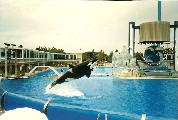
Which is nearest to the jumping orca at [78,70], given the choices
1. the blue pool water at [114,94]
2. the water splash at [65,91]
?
the blue pool water at [114,94]

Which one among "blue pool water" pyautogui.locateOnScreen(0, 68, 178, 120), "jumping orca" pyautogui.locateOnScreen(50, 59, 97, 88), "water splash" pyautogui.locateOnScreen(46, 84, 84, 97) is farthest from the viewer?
"water splash" pyautogui.locateOnScreen(46, 84, 84, 97)

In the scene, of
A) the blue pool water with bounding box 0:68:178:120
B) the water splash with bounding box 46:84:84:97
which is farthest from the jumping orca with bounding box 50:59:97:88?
the water splash with bounding box 46:84:84:97

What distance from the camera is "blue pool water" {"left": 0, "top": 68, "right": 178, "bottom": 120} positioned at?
→ 6303mm

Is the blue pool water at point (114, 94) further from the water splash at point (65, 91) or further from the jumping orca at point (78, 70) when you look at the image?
the jumping orca at point (78, 70)

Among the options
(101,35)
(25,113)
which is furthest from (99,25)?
(25,113)

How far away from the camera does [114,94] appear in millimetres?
8219

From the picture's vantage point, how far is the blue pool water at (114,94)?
6.30 meters

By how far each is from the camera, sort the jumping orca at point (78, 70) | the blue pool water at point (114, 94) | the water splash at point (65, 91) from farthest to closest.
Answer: the water splash at point (65, 91) → the blue pool water at point (114, 94) → the jumping orca at point (78, 70)

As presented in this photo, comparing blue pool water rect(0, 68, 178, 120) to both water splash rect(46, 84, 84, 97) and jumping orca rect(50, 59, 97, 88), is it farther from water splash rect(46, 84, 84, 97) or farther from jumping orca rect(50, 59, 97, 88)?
jumping orca rect(50, 59, 97, 88)

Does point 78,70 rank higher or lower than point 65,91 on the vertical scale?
higher

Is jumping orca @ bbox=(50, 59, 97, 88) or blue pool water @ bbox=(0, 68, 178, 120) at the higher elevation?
jumping orca @ bbox=(50, 59, 97, 88)

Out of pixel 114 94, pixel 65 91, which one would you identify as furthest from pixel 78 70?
pixel 65 91

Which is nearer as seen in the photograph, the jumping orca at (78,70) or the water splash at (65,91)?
the jumping orca at (78,70)

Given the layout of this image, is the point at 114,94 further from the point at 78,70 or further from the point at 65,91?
the point at 78,70
